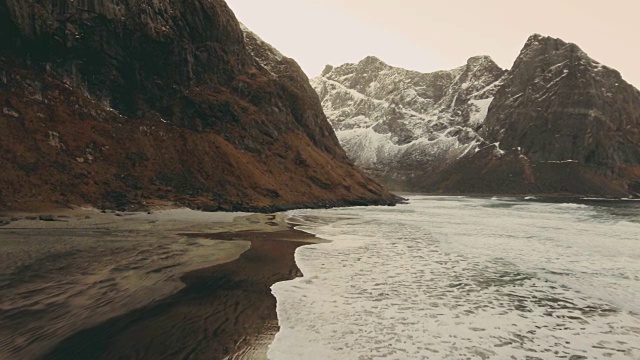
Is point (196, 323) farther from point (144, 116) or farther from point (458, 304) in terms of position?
point (144, 116)

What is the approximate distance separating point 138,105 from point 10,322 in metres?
50.0

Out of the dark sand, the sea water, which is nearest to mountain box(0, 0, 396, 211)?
the dark sand

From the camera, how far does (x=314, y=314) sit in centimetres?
1166

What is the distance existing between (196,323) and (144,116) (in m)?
49.9

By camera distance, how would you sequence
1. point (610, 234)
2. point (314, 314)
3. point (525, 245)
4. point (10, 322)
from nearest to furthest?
point (10, 322) < point (314, 314) < point (525, 245) < point (610, 234)

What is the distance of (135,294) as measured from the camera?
40.8 ft

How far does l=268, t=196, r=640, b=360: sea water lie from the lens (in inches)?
368

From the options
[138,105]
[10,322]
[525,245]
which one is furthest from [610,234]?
[138,105]

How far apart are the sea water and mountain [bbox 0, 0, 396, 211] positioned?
2857 cm

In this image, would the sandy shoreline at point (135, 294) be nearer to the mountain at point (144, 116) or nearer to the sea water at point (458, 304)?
the sea water at point (458, 304)

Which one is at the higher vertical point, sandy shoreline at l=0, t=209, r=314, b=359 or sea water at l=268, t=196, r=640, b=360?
sandy shoreline at l=0, t=209, r=314, b=359

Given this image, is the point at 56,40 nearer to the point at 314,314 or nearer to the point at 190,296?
the point at 190,296

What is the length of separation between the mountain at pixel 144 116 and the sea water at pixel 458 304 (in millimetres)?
28575

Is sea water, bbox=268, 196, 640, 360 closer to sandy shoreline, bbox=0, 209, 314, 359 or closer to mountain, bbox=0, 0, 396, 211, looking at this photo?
sandy shoreline, bbox=0, 209, 314, 359
